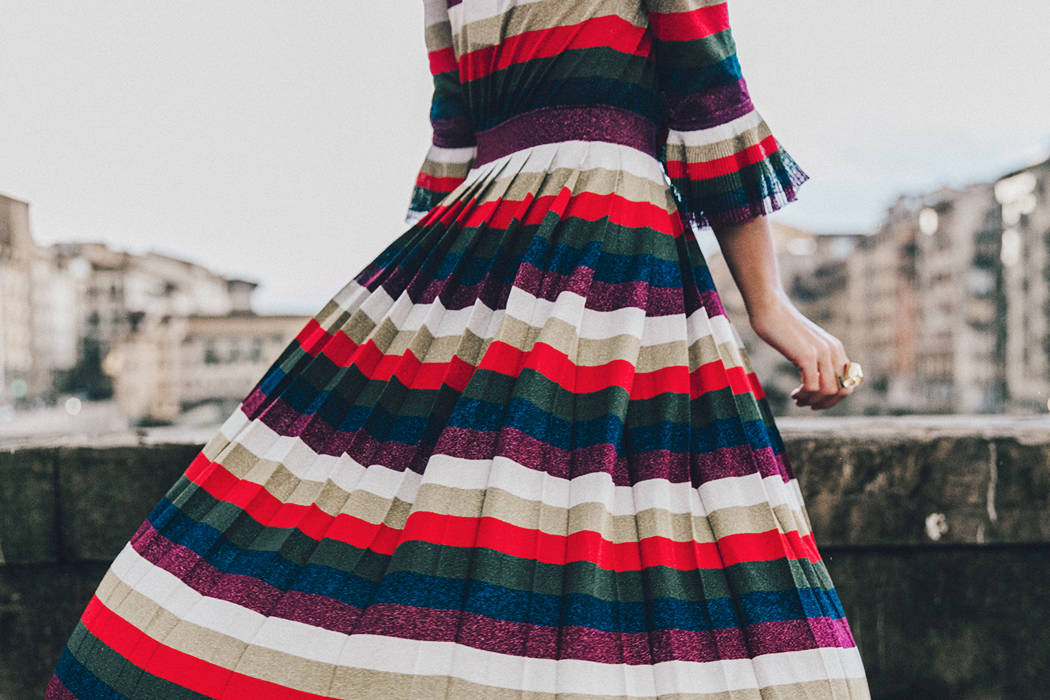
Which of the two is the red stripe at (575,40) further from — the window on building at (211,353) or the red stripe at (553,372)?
the window on building at (211,353)

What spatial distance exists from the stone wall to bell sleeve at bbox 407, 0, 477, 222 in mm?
947

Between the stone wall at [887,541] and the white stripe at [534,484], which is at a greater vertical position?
the white stripe at [534,484]

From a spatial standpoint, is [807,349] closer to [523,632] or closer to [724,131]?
[724,131]

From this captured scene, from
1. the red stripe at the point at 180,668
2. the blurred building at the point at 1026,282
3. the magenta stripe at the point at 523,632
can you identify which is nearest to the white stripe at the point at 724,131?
the magenta stripe at the point at 523,632

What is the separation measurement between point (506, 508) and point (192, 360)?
65181mm

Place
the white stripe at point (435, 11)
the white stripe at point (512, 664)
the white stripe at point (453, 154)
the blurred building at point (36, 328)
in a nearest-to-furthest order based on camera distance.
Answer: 1. the white stripe at point (512, 664)
2. the white stripe at point (435, 11)
3. the white stripe at point (453, 154)
4. the blurred building at point (36, 328)

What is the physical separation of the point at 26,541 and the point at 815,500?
2.08 meters

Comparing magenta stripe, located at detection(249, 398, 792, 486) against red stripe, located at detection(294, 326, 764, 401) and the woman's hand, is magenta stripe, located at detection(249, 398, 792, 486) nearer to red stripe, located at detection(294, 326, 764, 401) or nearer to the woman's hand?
red stripe, located at detection(294, 326, 764, 401)

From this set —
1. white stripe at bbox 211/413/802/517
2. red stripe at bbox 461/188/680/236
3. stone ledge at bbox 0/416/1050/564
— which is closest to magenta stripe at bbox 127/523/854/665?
white stripe at bbox 211/413/802/517

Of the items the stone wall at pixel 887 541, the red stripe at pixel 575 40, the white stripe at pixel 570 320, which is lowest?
the stone wall at pixel 887 541

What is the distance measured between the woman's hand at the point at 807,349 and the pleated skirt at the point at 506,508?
0.08m

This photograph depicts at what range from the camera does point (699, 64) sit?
39.3 inches

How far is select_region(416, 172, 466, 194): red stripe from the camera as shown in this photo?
1.40m

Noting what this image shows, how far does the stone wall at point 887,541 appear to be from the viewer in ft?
5.59
